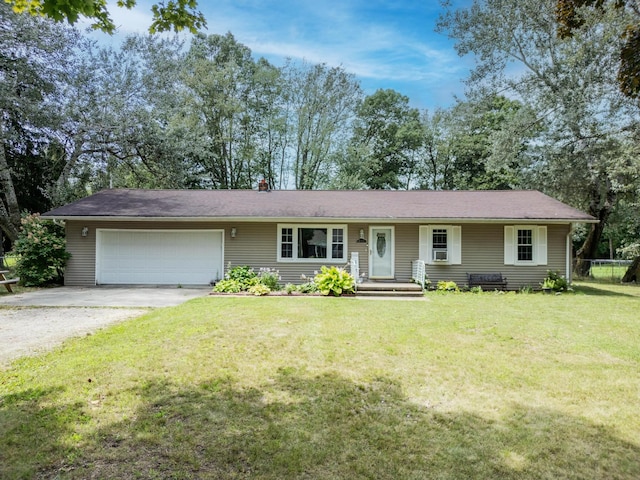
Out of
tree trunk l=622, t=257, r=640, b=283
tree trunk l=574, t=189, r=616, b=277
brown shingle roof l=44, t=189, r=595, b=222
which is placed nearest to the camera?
brown shingle roof l=44, t=189, r=595, b=222

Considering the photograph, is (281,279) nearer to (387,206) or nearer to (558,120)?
(387,206)

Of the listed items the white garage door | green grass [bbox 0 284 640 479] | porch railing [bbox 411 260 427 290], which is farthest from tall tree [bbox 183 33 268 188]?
green grass [bbox 0 284 640 479]

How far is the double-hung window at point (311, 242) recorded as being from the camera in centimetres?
1300

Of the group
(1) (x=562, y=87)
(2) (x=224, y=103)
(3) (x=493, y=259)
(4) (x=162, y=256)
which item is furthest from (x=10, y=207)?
(1) (x=562, y=87)

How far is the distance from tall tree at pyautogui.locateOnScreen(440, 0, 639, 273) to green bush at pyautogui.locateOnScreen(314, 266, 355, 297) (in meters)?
11.7

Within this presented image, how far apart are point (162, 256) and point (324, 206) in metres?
5.87

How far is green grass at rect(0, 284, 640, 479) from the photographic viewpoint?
107 inches

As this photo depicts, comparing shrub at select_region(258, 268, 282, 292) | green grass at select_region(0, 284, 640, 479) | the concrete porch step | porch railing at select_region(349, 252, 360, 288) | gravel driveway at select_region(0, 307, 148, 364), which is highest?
porch railing at select_region(349, 252, 360, 288)

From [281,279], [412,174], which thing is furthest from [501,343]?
[412,174]

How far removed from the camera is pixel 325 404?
365 centimetres

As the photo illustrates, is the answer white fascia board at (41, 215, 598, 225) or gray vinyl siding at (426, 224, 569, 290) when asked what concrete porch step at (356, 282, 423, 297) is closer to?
gray vinyl siding at (426, 224, 569, 290)

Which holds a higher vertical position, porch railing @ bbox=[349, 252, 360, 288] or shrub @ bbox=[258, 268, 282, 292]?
porch railing @ bbox=[349, 252, 360, 288]

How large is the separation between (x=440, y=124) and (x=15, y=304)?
27.8m

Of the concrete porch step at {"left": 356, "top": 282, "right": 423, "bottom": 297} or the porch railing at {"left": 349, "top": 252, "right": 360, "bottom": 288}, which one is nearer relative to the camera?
the concrete porch step at {"left": 356, "top": 282, "right": 423, "bottom": 297}
